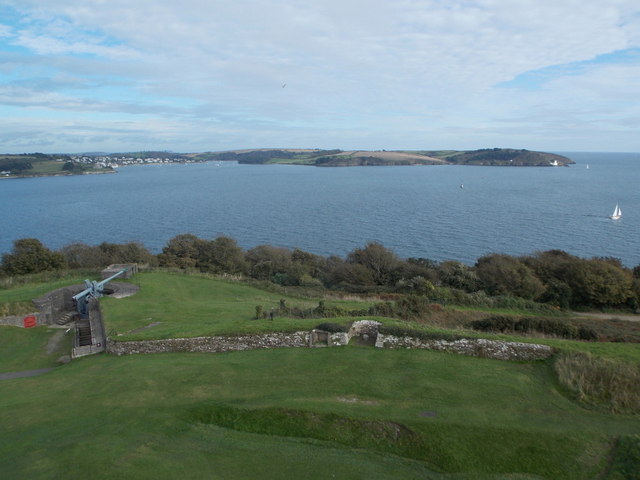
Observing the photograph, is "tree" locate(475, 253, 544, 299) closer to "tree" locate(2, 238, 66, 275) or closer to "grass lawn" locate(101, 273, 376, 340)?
"grass lawn" locate(101, 273, 376, 340)

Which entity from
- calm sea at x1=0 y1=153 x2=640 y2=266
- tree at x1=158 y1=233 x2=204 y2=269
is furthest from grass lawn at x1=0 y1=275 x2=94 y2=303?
calm sea at x1=0 y1=153 x2=640 y2=266

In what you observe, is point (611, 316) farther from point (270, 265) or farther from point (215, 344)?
point (270, 265)

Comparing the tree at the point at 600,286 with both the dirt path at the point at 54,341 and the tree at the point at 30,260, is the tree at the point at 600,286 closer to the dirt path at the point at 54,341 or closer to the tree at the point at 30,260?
the dirt path at the point at 54,341

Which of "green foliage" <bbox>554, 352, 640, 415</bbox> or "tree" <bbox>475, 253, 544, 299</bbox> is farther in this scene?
"tree" <bbox>475, 253, 544, 299</bbox>

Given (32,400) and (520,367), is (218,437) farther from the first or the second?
(520,367)

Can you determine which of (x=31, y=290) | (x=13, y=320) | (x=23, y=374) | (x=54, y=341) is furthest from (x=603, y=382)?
(x=31, y=290)

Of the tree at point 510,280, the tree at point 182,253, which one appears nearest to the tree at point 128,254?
the tree at point 182,253

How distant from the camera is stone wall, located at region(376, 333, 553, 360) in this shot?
14.9 metres

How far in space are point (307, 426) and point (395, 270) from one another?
2956 cm

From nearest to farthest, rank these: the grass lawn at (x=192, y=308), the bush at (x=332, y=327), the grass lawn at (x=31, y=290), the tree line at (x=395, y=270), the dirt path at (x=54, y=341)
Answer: the bush at (x=332, y=327) < the grass lawn at (x=192, y=308) < the dirt path at (x=54, y=341) < the grass lawn at (x=31, y=290) < the tree line at (x=395, y=270)

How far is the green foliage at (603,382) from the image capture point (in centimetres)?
1180

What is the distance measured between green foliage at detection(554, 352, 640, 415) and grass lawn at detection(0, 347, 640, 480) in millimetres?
524

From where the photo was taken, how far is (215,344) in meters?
17.5

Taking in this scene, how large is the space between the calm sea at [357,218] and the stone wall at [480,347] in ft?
145
